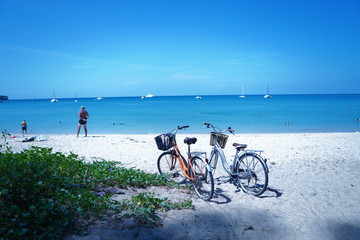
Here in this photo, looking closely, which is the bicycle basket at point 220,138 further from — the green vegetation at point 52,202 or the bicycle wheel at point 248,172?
the green vegetation at point 52,202

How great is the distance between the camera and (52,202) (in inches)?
127

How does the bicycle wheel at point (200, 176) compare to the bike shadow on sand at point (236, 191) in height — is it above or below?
above

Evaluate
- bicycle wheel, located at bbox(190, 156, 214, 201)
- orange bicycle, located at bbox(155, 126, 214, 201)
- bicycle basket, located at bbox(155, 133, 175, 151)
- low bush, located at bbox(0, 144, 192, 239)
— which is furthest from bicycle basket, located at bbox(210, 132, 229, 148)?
low bush, located at bbox(0, 144, 192, 239)

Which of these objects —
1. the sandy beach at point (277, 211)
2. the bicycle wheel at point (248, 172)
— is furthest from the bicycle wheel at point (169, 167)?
the bicycle wheel at point (248, 172)

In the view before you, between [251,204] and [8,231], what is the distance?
12.7 feet

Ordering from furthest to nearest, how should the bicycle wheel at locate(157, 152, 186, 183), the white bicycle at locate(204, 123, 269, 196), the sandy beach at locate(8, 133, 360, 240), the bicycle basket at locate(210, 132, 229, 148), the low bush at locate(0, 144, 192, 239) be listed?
1. the bicycle wheel at locate(157, 152, 186, 183)
2. the bicycle basket at locate(210, 132, 229, 148)
3. the white bicycle at locate(204, 123, 269, 196)
4. the sandy beach at locate(8, 133, 360, 240)
5. the low bush at locate(0, 144, 192, 239)

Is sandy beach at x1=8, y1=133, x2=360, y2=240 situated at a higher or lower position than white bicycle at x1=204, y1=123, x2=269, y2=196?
lower

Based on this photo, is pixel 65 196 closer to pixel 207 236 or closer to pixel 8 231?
pixel 8 231

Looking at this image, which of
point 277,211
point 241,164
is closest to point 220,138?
point 241,164

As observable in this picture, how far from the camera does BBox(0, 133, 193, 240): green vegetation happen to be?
9.37 ft

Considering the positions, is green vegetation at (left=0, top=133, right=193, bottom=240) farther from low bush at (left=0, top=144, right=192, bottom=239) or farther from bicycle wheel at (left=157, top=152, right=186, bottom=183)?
bicycle wheel at (left=157, top=152, right=186, bottom=183)

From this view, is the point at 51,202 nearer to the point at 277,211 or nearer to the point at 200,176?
the point at 200,176

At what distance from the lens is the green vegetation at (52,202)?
9.37 ft

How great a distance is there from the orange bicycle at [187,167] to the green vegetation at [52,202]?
0.65 meters
